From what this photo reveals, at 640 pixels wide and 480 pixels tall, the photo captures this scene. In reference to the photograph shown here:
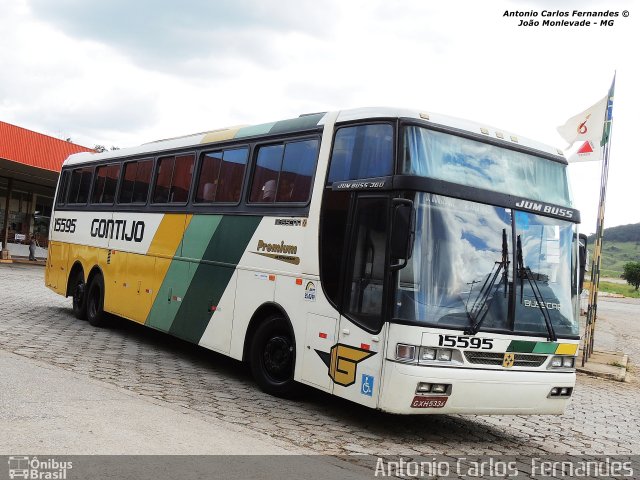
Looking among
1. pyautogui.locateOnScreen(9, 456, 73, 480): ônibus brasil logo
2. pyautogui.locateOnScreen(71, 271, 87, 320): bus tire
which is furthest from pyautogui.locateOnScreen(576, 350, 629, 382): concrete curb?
pyautogui.locateOnScreen(9, 456, 73, 480): ônibus brasil logo

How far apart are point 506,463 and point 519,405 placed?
80 centimetres

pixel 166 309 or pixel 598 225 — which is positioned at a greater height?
pixel 598 225

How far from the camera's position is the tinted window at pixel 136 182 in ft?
42.4

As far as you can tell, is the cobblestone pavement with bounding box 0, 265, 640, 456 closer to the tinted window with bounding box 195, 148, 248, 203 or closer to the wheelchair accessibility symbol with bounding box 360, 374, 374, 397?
the wheelchair accessibility symbol with bounding box 360, 374, 374, 397

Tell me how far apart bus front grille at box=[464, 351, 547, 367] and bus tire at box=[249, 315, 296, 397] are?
7.20 feet

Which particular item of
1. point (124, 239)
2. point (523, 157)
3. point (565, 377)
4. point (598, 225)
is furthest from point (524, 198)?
point (598, 225)

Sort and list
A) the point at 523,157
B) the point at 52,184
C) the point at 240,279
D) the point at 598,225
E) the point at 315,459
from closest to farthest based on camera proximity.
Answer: the point at 315,459 → the point at 523,157 → the point at 240,279 → the point at 598,225 → the point at 52,184

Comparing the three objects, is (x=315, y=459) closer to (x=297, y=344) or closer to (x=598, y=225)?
(x=297, y=344)

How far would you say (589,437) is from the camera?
343 inches

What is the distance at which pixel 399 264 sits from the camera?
23.2 feet

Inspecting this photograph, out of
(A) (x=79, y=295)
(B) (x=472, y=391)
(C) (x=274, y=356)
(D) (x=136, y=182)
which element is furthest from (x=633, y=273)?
(B) (x=472, y=391)

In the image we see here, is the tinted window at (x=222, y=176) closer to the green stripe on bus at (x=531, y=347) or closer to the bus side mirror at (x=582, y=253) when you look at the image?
the green stripe on bus at (x=531, y=347)

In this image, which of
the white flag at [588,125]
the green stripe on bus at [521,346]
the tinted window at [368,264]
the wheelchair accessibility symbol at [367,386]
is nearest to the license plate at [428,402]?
the wheelchair accessibility symbol at [367,386]

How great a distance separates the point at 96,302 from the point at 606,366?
36.4 feet
